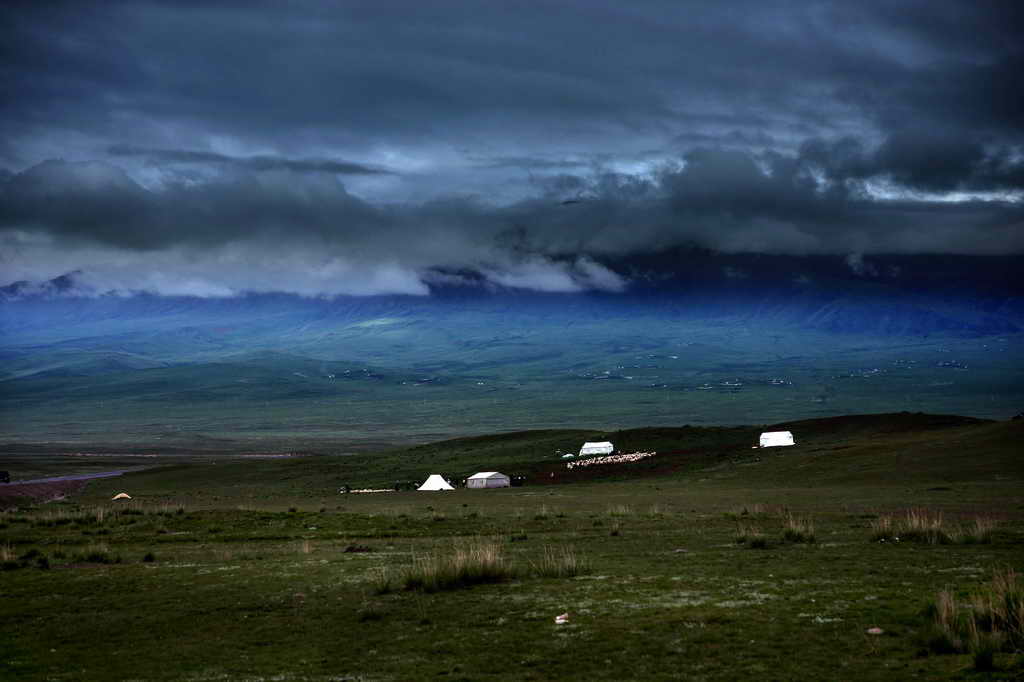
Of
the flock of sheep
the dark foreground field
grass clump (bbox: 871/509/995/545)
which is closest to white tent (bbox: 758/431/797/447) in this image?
the flock of sheep

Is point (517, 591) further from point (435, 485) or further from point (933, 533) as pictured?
point (435, 485)

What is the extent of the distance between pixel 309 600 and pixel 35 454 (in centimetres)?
12574

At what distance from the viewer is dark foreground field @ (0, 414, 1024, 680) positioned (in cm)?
1201

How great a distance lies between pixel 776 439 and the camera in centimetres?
7494

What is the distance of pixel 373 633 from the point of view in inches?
561

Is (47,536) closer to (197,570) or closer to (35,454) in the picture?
(197,570)

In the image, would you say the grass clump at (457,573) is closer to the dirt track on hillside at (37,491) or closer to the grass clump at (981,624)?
the grass clump at (981,624)

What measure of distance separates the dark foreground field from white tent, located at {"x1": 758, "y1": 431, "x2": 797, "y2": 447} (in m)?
37.3

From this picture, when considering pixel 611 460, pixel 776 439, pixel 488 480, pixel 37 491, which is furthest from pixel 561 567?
pixel 37 491

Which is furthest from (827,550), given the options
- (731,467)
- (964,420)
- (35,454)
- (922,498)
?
(35,454)

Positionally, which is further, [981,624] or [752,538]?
[752,538]

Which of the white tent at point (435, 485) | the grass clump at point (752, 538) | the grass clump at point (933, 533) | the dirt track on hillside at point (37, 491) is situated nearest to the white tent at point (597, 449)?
the white tent at point (435, 485)

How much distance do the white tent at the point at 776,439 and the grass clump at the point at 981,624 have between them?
209ft

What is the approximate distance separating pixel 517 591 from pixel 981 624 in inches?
293
